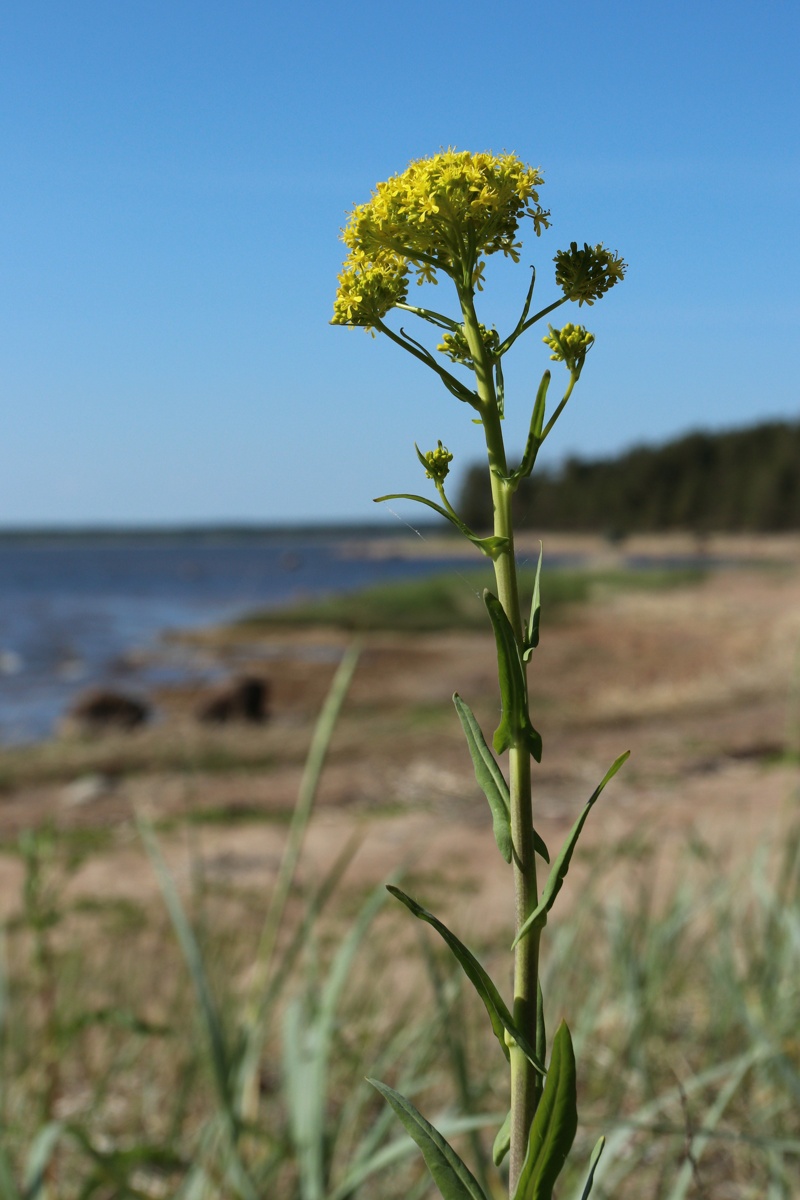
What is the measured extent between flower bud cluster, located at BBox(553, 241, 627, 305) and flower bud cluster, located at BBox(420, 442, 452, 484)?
9 cm

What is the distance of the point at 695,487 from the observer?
186 ft

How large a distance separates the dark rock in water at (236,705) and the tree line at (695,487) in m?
37.3

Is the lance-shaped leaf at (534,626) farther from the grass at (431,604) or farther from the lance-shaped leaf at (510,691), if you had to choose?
the grass at (431,604)

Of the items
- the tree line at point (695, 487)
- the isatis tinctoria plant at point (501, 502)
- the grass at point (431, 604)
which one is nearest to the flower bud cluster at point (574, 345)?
the isatis tinctoria plant at point (501, 502)

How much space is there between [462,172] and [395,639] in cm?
2288

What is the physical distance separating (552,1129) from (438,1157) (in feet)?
0.19

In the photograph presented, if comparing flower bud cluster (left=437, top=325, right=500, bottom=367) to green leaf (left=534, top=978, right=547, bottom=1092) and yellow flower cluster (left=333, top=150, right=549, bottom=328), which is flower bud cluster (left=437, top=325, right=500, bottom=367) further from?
green leaf (left=534, top=978, right=547, bottom=1092)

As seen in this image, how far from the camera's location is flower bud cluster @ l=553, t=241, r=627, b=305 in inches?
18.9

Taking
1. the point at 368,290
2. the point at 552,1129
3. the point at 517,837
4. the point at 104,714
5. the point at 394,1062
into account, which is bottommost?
the point at 104,714

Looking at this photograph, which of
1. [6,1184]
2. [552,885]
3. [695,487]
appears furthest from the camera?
[695,487]

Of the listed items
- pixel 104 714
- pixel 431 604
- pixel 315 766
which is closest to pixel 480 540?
pixel 315 766

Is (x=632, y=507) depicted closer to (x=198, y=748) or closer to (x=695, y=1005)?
(x=198, y=748)

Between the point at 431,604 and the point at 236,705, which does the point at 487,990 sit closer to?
the point at 236,705

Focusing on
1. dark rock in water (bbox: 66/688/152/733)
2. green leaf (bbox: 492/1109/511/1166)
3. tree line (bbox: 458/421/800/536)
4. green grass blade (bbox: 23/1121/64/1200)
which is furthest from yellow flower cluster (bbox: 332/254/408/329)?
tree line (bbox: 458/421/800/536)
